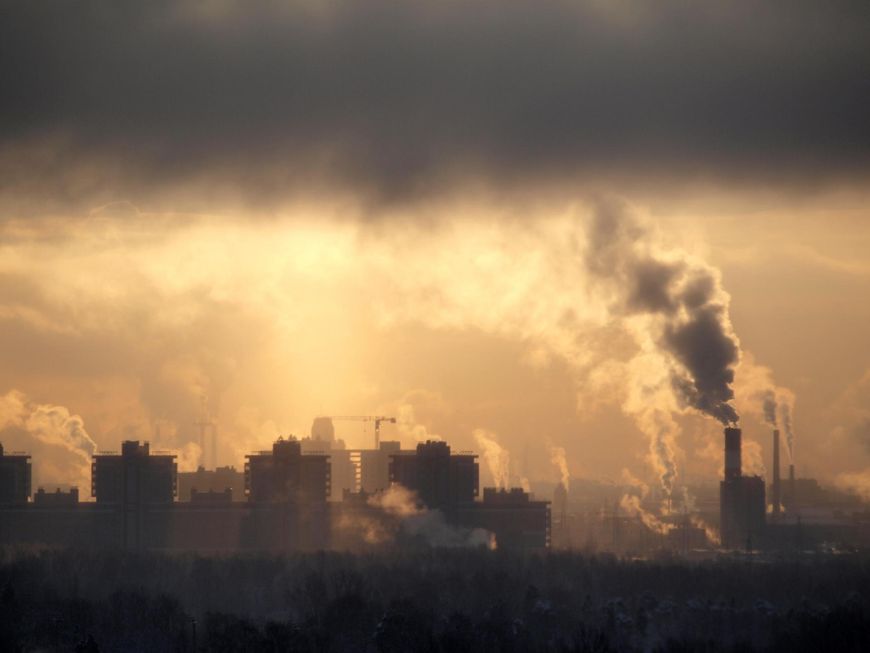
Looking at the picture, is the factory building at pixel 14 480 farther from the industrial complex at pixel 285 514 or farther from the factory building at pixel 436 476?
the factory building at pixel 436 476

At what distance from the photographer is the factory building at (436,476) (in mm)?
192875

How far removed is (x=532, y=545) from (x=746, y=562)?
3013cm

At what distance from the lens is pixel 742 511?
182250 millimetres

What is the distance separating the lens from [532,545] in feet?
620

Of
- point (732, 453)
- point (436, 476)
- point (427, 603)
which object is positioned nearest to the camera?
point (427, 603)

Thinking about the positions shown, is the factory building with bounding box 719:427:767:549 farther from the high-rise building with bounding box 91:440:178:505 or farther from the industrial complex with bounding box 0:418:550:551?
the high-rise building with bounding box 91:440:178:505

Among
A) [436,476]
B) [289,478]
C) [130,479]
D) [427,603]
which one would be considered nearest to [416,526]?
[436,476]

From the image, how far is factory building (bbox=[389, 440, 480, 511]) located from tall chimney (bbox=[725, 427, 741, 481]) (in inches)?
1054

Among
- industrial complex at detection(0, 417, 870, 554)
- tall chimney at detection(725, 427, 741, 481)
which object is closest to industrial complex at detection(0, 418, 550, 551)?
industrial complex at detection(0, 417, 870, 554)

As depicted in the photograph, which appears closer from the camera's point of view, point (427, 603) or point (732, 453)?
point (427, 603)

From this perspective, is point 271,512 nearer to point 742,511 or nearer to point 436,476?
point 436,476

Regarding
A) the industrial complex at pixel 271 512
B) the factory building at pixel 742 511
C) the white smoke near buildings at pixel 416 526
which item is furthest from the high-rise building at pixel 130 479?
the factory building at pixel 742 511

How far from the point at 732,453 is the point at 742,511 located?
886 cm

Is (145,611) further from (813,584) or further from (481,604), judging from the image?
(813,584)
